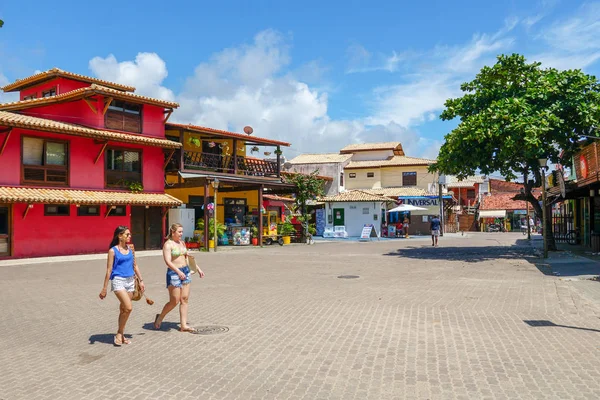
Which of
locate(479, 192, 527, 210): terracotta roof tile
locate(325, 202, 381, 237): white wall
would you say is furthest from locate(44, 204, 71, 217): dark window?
locate(479, 192, 527, 210): terracotta roof tile

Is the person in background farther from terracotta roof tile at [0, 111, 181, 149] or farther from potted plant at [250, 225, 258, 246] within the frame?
potted plant at [250, 225, 258, 246]

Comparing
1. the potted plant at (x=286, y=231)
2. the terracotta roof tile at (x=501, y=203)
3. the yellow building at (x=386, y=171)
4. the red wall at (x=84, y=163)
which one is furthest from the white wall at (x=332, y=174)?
the red wall at (x=84, y=163)

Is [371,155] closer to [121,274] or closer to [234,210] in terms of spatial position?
[234,210]

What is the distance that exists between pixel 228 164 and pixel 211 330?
2370cm

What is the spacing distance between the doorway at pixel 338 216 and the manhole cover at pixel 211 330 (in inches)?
1336

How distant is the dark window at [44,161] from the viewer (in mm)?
21797

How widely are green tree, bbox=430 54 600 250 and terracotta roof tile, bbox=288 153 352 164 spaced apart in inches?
1206

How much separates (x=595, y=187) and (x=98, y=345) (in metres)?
21.2

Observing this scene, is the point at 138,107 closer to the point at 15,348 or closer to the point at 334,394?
the point at 15,348

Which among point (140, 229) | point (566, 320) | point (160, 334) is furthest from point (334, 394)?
point (140, 229)

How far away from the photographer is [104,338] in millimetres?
7180

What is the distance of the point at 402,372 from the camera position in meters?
5.54

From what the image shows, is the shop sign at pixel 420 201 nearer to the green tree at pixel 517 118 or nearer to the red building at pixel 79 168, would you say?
the green tree at pixel 517 118

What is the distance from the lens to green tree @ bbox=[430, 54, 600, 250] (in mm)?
18922
